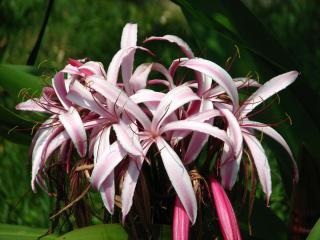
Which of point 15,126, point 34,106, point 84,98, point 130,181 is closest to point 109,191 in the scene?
point 130,181

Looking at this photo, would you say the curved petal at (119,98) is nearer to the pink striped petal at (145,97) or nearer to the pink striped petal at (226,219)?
the pink striped petal at (145,97)

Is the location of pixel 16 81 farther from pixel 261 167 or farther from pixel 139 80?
pixel 261 167

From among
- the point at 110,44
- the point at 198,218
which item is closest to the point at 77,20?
the point at 110,44

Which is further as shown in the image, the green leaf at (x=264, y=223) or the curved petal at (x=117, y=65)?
the green leaf at (x=264, y=223)

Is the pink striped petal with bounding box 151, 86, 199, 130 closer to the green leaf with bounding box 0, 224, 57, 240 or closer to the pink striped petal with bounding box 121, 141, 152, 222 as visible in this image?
the pink striped petal with bounding box 121, 141, 152, 222

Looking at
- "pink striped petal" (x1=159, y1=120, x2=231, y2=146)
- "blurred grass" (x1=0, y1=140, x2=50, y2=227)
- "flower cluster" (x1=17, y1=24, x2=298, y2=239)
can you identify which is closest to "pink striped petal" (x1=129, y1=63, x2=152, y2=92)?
"flower cluster" (x1=17, y1=24, x2=298, y2=239)

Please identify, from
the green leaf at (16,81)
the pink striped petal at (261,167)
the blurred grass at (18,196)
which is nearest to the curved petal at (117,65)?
the pink striped petal at (261,167)
